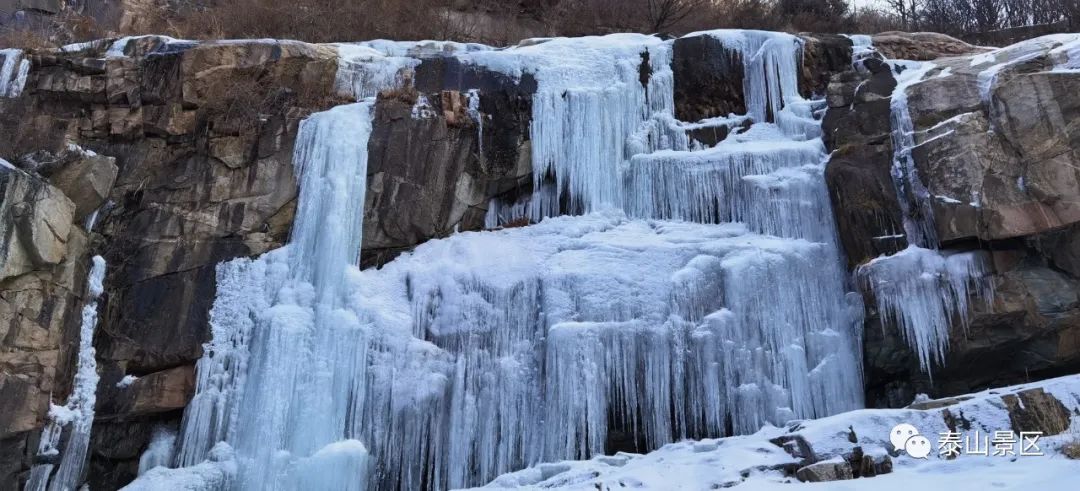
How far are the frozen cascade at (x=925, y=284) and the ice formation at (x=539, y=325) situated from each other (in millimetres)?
547

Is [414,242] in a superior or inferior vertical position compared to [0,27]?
inferior

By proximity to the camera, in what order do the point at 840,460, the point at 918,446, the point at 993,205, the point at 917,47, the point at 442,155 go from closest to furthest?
the point at 840,460, the point at 918,446, the point at 993,205, the point at 442,155, the point at 917,47

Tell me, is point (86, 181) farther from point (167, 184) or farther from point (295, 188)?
point (295, 188)

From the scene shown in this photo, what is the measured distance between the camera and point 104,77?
11.7 meters

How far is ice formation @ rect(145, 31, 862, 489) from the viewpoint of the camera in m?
9.44

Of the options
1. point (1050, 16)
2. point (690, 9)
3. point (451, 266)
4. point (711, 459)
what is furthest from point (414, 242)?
point (1050, 16)

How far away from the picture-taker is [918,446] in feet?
21.6

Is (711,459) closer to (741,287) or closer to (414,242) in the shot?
(741,287)

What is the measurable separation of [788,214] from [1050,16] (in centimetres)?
1179

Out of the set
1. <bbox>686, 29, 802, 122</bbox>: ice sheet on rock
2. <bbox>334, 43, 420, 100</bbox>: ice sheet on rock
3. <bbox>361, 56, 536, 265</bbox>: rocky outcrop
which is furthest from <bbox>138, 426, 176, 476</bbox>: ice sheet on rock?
<bbox>686, 29, 802, 122</bbox>: ice sheet on rock

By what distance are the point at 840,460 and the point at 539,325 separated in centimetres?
444

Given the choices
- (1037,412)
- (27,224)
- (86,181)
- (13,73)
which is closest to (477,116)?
(86,181)

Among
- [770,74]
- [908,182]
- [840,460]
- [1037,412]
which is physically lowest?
[840,460]

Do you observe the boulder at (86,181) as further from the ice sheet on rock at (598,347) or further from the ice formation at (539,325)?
the ice sheet on rock at (598,347)
